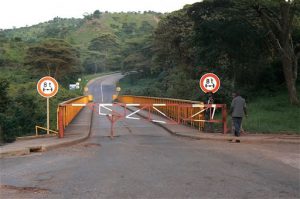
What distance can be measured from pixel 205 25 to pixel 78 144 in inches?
715

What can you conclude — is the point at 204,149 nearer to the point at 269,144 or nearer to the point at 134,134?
the point at 269,144

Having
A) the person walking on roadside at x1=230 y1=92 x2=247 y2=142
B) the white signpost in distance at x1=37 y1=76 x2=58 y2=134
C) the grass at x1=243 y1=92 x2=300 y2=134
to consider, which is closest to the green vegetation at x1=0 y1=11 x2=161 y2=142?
the white signpost in distance at x1=37 y1=76 x2=58 y2=134

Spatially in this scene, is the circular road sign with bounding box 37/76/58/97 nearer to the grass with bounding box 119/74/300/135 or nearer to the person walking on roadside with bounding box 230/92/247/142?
the person walking on roadside with bounding box 230/92/247/142

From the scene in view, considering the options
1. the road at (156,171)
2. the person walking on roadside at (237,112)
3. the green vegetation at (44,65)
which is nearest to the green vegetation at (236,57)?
the green vegetation at (44,65)

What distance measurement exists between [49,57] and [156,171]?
5656 centimetres

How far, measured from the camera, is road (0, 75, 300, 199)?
7980 mm

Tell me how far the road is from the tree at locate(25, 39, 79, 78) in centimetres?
5038

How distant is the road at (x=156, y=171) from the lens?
798 cm

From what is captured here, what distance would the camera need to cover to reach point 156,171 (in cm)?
995

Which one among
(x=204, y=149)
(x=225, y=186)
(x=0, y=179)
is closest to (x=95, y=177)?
(x=0, y=179)

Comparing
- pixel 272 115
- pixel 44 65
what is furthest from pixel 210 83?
pixel 44 65

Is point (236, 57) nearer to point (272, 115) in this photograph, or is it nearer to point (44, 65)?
point (272, 115)

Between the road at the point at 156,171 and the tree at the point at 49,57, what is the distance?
165 feet

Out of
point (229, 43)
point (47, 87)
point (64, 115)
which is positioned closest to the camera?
point (47, 87)
